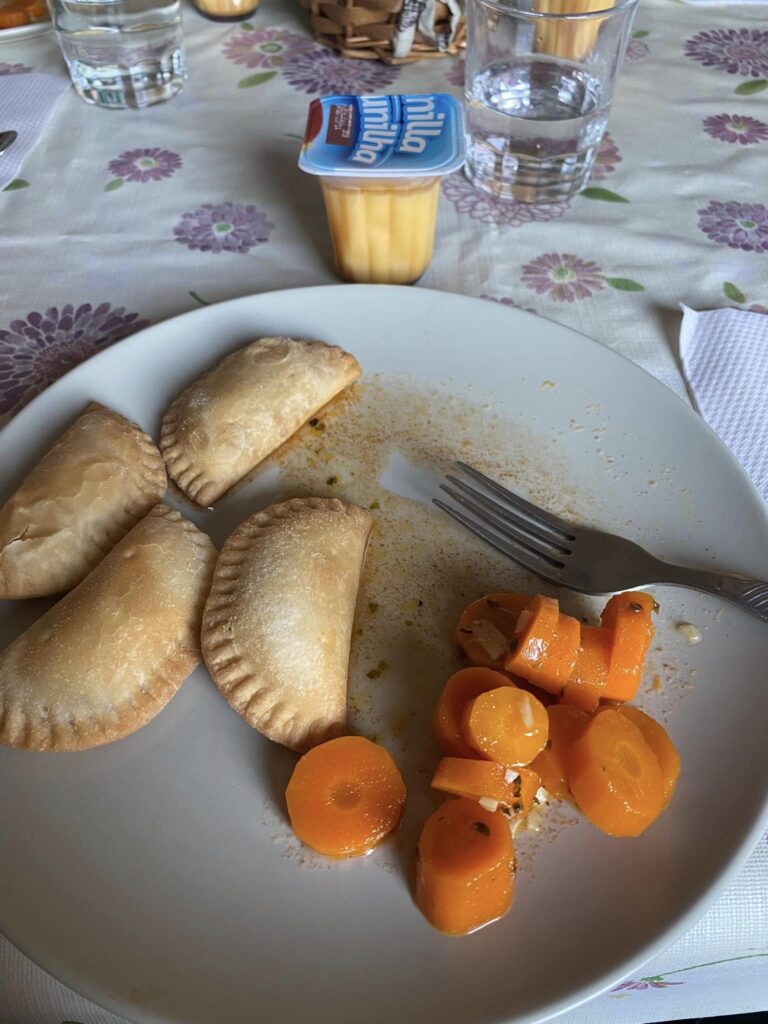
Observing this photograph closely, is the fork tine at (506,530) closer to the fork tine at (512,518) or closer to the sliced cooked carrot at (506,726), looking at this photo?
the fork tine at (512,518)

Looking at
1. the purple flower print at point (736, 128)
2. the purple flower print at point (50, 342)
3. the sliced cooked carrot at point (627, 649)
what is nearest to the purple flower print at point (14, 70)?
the purple flower print at point (50, 342)

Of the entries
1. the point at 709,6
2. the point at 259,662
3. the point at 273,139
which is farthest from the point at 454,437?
the point at 709,6

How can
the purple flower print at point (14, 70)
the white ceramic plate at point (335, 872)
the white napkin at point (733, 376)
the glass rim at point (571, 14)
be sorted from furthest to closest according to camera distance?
the purple flower print at point (14, 70) → the glass rim at point (571, 14) → the white napkin at point (733, 376) → the white ceramic plate at point (335, 872)

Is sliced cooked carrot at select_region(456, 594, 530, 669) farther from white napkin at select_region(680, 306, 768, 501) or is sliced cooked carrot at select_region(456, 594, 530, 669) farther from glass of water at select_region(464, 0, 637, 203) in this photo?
glass of water at select_region(464, 0, 637, 203)

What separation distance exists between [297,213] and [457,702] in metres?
1.06

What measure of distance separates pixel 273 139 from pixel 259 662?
1223 mm

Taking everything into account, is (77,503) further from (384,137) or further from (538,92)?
(538,92)

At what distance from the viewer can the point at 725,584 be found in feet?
3.03

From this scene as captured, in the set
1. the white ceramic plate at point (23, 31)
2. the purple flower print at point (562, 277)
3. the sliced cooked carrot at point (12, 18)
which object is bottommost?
the purple flower print at point (562, 277)

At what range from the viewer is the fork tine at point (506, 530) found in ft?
3.28

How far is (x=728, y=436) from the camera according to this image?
1.17 meters

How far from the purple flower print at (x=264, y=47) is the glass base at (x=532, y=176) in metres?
0.64

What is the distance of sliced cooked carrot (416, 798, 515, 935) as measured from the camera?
0.72 m

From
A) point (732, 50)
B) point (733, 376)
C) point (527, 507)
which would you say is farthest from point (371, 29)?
point (527, 507)
